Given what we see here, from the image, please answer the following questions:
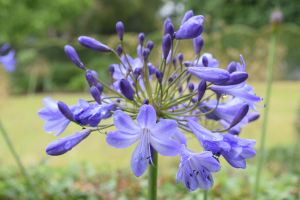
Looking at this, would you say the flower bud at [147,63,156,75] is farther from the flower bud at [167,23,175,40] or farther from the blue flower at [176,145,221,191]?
the blue flower at [176,145,221,191]

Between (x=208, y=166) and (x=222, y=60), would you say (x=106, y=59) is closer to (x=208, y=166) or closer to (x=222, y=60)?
(x=222, y=60)

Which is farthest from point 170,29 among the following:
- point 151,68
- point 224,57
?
point 224,57

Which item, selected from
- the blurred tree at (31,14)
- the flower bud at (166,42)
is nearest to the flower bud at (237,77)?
the flower bud at (166,42)

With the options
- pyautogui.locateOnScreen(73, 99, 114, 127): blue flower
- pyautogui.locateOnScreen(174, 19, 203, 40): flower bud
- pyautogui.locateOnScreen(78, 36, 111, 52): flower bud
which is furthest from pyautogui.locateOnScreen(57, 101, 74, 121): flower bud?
pyautogui.locateOnScreen(174, 19, 203, 40): flower bud

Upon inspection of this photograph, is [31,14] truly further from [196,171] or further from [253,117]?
[196,171]

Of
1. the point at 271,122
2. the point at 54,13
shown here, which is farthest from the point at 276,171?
the point at 54,13

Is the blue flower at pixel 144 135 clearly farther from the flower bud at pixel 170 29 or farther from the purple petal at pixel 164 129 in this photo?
the flower bud at pixel 170 29
